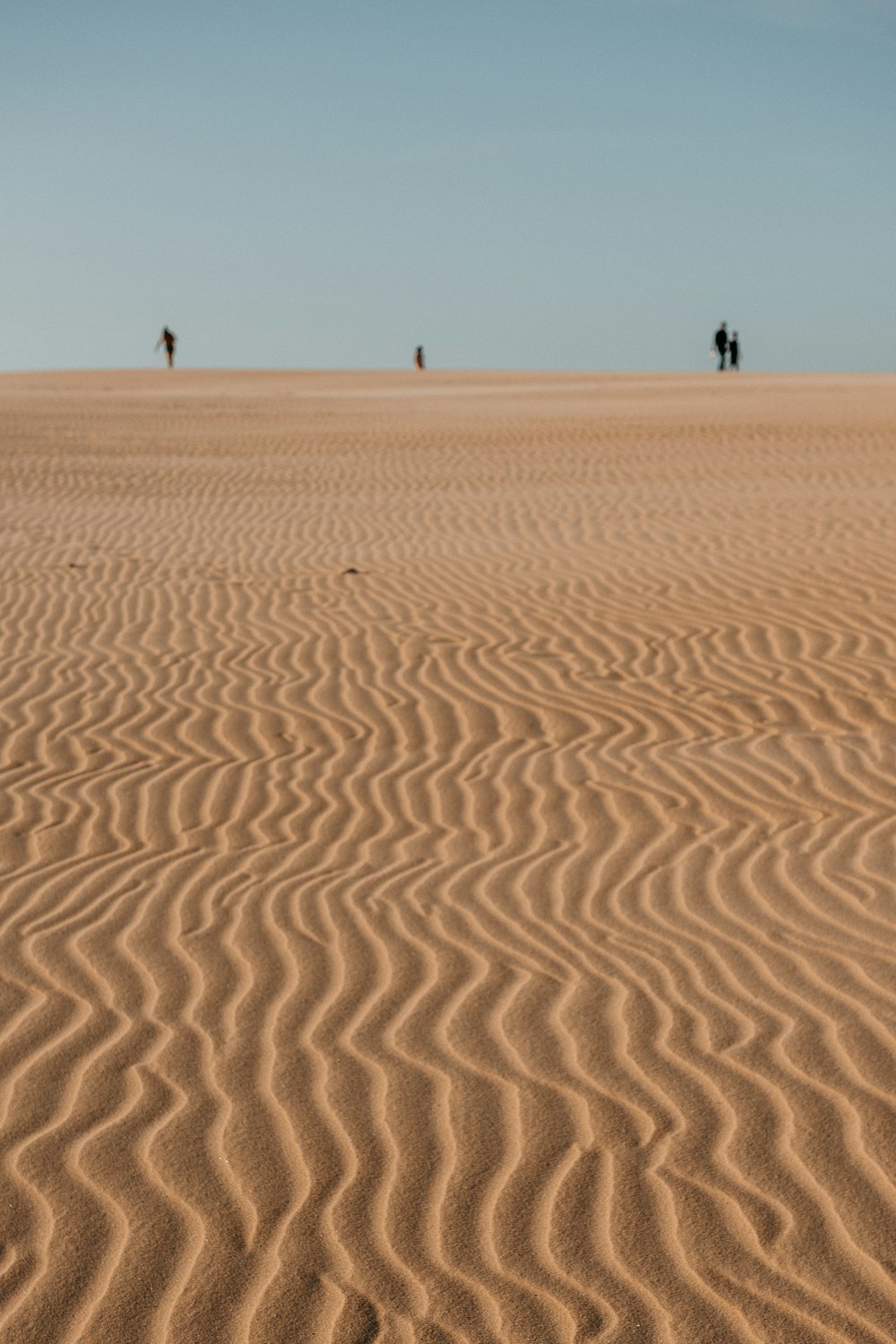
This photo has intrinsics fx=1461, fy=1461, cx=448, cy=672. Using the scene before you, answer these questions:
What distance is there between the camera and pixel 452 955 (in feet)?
17.1

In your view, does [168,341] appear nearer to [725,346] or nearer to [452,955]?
[725,346]

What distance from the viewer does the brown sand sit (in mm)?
3389

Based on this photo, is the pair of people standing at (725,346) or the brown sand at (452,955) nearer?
the brown sand at (452,955)

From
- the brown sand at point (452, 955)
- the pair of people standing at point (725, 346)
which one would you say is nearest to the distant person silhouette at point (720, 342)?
the pair of people standing at point (725, 346)

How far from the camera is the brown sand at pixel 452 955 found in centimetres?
339

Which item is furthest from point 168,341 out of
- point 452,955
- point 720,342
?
point 452,955

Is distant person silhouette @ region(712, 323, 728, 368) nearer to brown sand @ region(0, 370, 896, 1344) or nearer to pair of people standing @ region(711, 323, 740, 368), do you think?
pair of people standing @ region(711, 323, 740, 368)

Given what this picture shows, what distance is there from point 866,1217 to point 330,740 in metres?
5.00

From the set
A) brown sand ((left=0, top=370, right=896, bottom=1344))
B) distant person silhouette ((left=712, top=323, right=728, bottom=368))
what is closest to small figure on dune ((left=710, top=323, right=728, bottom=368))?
distant person silhouette ((left=712, top=323, right=728, bottom=368))

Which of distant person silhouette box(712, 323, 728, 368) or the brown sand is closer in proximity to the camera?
the brown sand

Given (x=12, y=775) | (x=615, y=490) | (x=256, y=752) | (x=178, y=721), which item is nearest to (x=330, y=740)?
(x=256, y=752)

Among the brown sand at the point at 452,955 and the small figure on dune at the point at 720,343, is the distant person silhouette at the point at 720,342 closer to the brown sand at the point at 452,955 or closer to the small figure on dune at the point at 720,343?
the small figure on dune at the point at 720,343

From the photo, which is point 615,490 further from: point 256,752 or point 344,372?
point 344,372

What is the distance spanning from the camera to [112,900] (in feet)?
19.1
